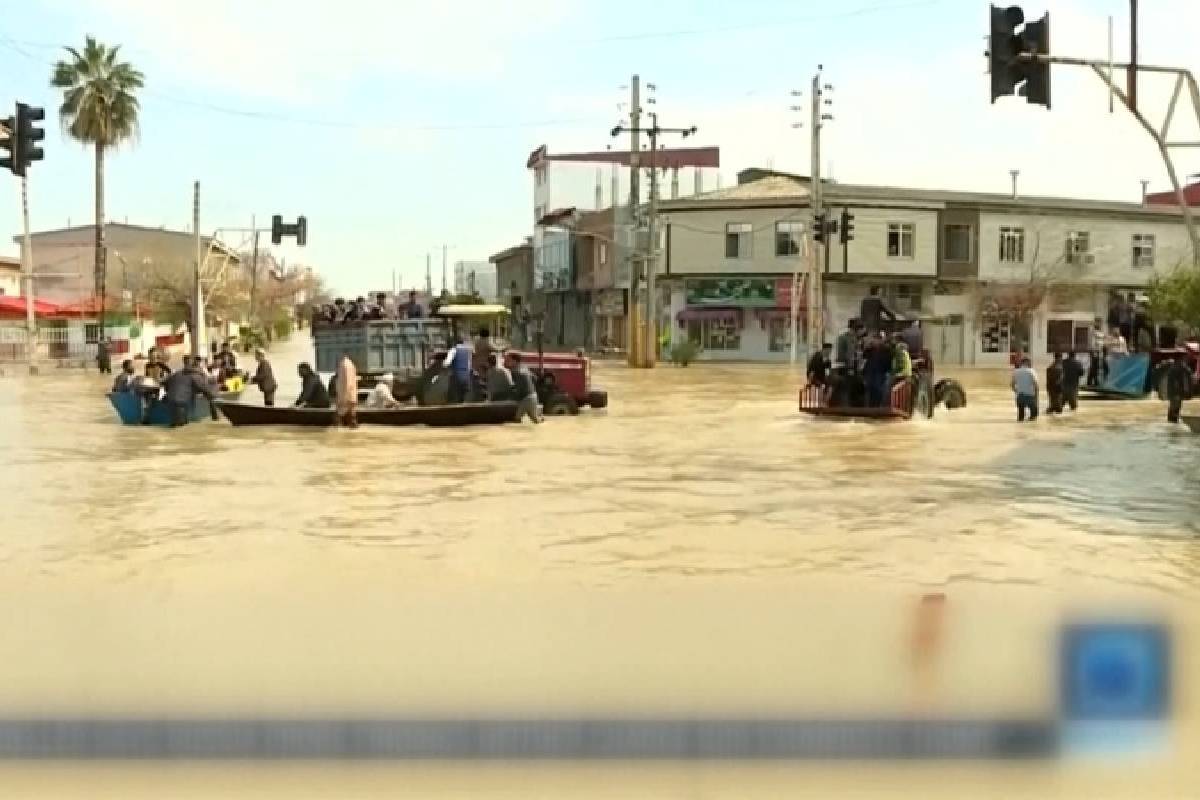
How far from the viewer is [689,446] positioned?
2258 centimetres

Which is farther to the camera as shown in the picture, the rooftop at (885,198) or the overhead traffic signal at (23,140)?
the rooftop at (885,198)

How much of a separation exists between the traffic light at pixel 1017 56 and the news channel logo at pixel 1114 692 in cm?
1029

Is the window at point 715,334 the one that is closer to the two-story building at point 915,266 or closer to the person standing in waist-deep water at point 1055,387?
the two-story building at point 915,266

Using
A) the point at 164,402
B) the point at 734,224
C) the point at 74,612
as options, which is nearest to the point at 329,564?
the point at 74,612

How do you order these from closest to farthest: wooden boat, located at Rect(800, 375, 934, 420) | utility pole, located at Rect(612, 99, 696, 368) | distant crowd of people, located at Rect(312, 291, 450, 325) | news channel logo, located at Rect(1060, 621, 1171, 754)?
news channel logo, located at Rect(1060, 621, 1171, 754)
wooden boat, located at Rect(800, 375, 934, 420)
distant crowd of people, located at Rect(312, 291, 450, 325)
utility pole, located at Rect(612, 99, 696, 368)

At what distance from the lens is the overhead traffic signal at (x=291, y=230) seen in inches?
1699

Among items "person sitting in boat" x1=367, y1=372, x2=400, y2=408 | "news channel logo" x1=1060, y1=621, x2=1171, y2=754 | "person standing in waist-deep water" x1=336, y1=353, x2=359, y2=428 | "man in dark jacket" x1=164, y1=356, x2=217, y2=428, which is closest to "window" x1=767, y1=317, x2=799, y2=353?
"person sitting in boat" x1=367, y1=372, x2=400, y2=408

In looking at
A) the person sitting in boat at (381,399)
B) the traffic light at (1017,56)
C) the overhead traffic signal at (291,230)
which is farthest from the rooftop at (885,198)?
the traffic light at (1017,56)

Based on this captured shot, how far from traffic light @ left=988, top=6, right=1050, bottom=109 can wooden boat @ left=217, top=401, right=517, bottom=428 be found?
10916 mm

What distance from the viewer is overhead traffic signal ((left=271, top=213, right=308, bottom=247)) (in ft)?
142

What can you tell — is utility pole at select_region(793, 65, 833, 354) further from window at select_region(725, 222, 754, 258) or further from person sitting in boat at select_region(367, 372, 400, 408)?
person sitting in boat at select_region(367, 372, 400, 408)

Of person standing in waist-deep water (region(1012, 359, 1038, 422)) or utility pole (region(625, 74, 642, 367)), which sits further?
utility pole (region(625, 74, 642, 367))

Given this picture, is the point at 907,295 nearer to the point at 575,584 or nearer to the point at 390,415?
the point at 390,415

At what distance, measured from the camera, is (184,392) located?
25.5m
